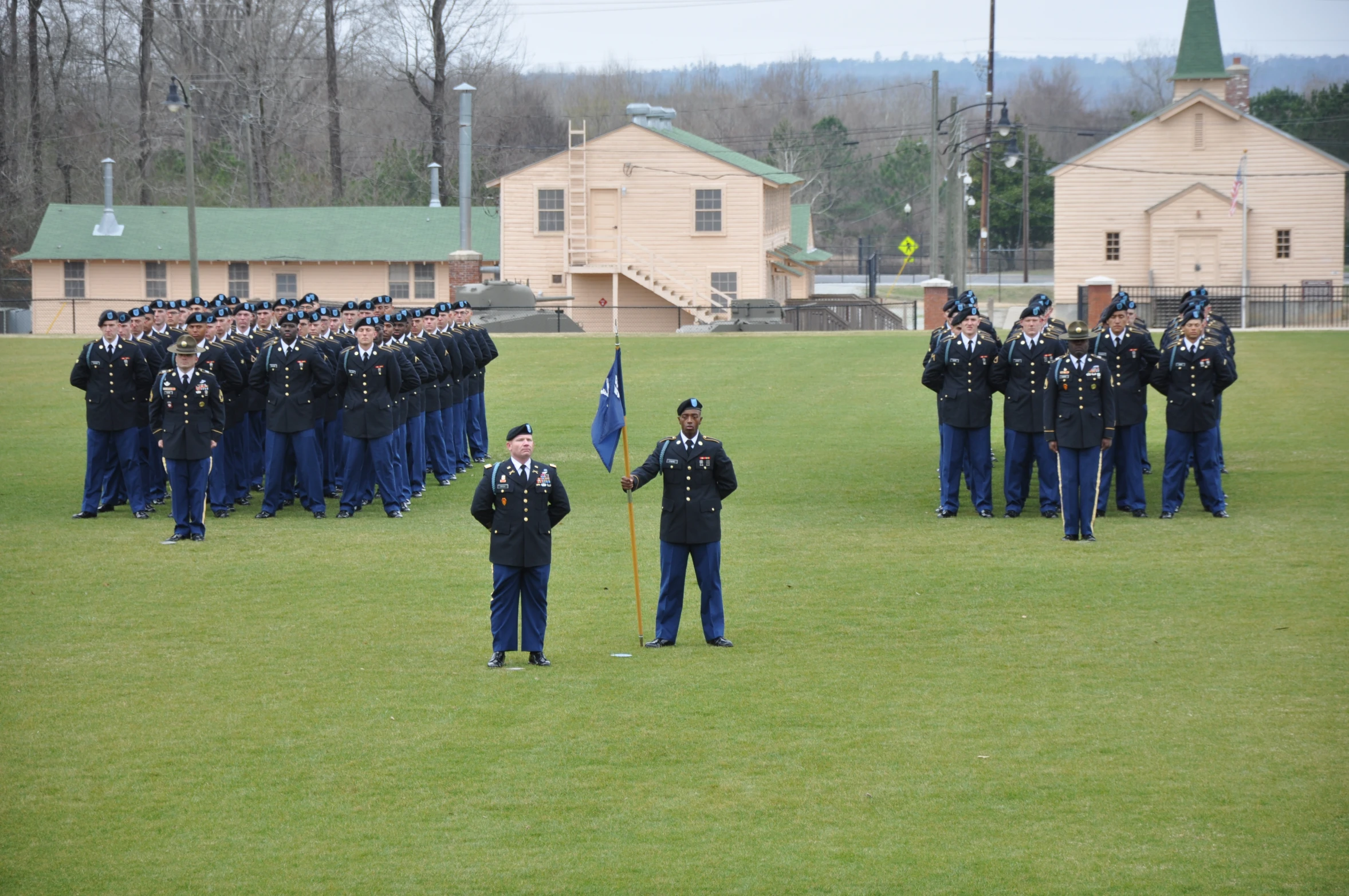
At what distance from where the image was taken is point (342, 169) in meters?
74.2

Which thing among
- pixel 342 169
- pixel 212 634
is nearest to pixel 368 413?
pixel 212 634

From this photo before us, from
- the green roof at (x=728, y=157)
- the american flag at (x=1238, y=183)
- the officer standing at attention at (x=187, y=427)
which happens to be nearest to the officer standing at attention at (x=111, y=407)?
the officer standing at attention at (x=187, y=427)

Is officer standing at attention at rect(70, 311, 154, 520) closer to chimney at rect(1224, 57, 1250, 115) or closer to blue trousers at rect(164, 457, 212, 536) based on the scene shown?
blue trousers at rect(164, 457, 212, 536)

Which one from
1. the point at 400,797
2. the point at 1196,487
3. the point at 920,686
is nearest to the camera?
the point at 400,797

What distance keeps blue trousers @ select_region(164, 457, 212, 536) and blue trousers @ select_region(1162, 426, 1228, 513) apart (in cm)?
994

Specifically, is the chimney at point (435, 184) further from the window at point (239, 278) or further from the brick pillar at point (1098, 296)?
the brick pillar at point (1098, 296)

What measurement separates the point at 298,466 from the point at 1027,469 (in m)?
8.06

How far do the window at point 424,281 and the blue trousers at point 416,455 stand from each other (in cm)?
3530

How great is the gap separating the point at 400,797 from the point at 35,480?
42.8 feet

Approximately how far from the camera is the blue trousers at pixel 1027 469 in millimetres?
15750

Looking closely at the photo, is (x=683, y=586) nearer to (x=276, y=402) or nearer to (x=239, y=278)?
(x=276, y=402)

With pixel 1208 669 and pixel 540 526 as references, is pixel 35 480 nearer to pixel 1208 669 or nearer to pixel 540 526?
pixel 540 526

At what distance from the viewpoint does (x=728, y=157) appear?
5206cm

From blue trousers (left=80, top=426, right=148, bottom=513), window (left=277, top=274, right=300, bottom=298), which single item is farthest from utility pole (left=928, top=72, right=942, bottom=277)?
blue trousers (left=80, top=426, right=148, bottom=513)
